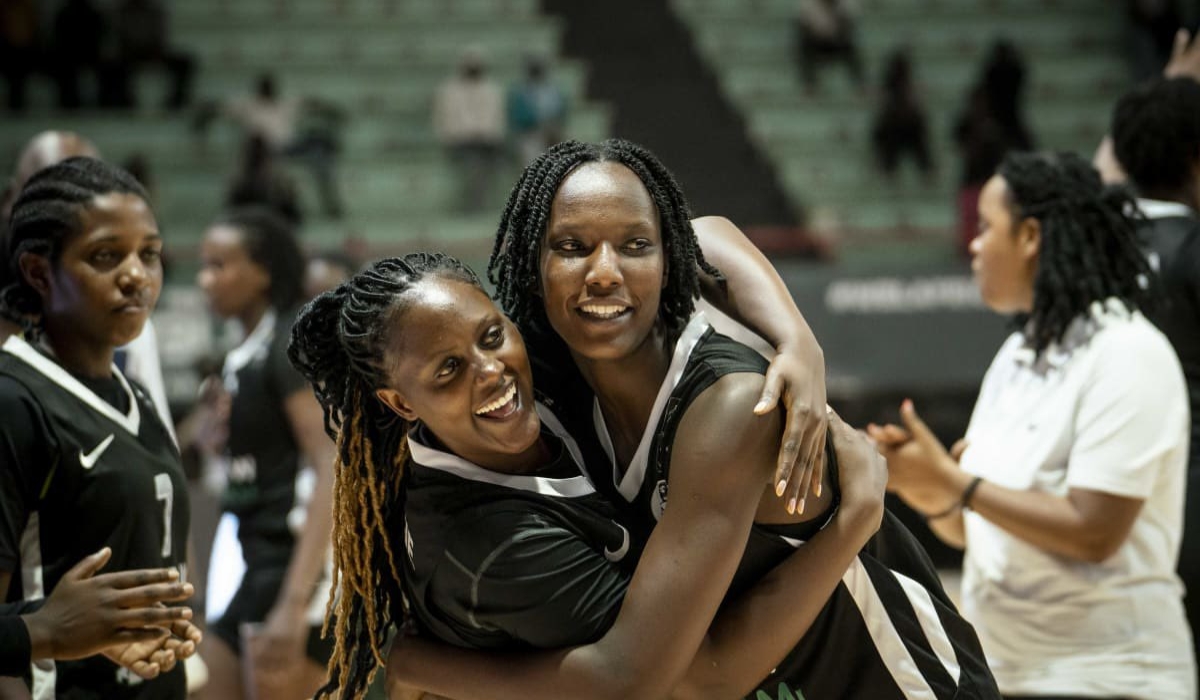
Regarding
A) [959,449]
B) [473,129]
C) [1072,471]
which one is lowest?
[473,129]

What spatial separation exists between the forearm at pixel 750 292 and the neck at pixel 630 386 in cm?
19

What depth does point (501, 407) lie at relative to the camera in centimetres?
221

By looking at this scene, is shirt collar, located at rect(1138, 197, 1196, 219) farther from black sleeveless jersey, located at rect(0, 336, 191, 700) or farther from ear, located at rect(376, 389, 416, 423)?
black sleeveless jersey, located at rect(0, 336, 191, 700)

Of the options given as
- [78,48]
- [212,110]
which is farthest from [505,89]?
[78,48]

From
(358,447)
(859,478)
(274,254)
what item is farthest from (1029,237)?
(274,254)

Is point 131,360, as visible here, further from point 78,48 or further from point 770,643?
point 78,48

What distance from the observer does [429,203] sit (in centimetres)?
1142

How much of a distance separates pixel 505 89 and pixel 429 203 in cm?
139

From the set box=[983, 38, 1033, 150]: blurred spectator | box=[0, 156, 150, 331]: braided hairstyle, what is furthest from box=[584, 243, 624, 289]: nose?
box=[983, 38, 1033, 150]: blurred spectator

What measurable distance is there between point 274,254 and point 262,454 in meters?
0.75

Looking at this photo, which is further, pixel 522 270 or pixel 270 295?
pixel 270 295

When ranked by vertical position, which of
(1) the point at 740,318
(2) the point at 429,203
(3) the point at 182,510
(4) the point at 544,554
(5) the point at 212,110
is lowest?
(2) the point at 429,203

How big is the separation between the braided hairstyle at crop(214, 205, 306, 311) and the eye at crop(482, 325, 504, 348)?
2.74 m

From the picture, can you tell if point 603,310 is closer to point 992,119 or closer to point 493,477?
point 493,477
